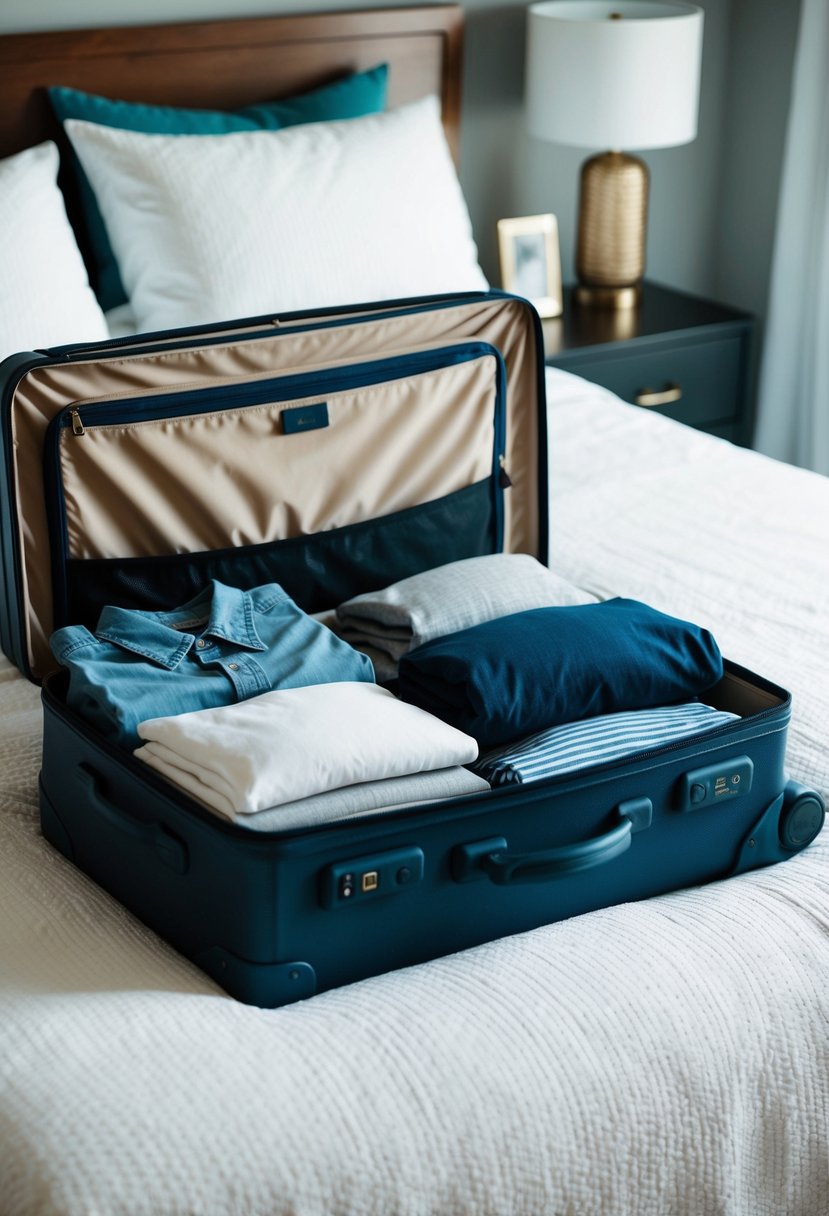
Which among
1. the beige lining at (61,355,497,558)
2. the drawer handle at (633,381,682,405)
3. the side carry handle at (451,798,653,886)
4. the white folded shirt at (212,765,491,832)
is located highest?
the beige lining at (61,355,497,558)

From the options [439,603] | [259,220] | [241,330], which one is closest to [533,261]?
[259,220]

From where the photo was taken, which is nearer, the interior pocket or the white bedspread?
the white bedspread

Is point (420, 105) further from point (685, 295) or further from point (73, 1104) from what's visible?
point (73, 1104)

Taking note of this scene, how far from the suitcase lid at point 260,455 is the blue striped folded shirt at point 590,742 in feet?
1.33

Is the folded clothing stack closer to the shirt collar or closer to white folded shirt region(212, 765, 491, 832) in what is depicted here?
the shirt collar

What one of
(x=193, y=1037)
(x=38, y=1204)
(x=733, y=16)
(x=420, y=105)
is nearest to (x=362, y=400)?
(x=193, y=1037)

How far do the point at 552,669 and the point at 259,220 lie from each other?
3.85 ft

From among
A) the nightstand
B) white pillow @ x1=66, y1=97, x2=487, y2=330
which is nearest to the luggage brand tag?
white pillow @ x1=66, y1=97, x2=487, y2=330

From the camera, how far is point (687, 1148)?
98 centimetres

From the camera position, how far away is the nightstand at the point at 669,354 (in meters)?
2.69

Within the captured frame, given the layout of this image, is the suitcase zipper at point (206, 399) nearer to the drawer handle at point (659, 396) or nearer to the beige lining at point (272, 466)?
the beige lining at point (272, 466)

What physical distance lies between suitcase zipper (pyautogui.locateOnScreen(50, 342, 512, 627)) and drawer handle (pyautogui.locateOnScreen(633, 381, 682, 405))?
1.20 metres

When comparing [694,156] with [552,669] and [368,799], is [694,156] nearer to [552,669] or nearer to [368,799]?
[552,669]

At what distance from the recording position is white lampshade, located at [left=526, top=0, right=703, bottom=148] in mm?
2529
